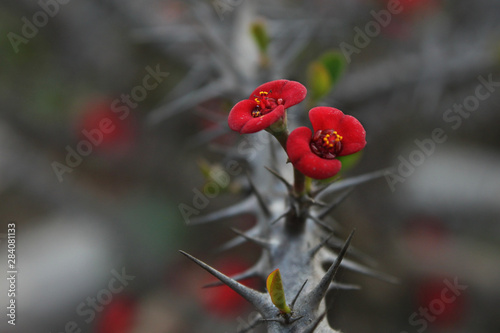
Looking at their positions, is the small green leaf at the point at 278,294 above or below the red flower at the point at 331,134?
below

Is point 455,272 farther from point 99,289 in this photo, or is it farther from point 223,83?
point 99,289

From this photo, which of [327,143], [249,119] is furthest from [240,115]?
[327,143]

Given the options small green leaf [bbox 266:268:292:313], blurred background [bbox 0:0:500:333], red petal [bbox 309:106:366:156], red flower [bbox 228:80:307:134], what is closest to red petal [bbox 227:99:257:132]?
red flower [bbox 228:80:307:134]

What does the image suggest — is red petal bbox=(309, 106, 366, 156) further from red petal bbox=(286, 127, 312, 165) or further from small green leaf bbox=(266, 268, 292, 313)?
small green leaf bbox=(266, 268, 292, 313)

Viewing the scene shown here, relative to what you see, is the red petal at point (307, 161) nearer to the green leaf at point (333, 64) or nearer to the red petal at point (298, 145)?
the red petal at point (298, 145)

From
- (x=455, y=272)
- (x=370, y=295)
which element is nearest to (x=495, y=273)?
(x=455, y=272)

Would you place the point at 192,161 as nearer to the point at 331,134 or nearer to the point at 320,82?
the point at 320,82

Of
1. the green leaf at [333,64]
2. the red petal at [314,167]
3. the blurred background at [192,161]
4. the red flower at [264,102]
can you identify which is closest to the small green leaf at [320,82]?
the green leaf at [333,64]
